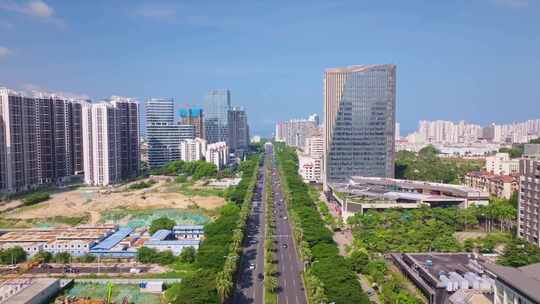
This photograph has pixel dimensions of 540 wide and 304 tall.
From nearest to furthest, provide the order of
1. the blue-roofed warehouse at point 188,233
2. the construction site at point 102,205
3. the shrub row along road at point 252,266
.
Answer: the shrub row along road at point 252,266, the blue-roofed warehouse at point 188,233, the construction site at point 102,205

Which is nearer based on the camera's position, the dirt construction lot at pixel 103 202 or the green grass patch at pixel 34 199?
the dirt construction lot at pixel 103 202

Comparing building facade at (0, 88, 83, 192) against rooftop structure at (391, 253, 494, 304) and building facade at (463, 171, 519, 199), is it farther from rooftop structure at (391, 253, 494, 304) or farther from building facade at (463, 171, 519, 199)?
building facade at (463, 171, 519, 199)

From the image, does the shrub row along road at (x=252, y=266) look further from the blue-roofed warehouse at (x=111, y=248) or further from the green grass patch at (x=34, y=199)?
the green grass patch at (x=34, y=199)

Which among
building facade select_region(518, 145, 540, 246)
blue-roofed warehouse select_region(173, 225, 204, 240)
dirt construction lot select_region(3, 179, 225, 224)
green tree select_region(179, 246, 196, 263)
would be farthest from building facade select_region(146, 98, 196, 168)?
building facade select_region(518, 145, 540, 246)

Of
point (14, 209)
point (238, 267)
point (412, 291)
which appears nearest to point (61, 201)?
point (14, 209)

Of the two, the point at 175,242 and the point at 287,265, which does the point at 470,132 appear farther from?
the point at 175,242

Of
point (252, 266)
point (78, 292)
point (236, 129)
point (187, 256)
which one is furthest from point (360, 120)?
point (236, 129)

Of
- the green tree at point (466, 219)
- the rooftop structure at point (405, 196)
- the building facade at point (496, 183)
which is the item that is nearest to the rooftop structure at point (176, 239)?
the rooftop structure at point (405, 196)
